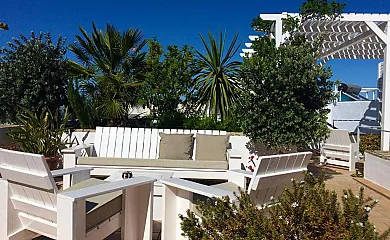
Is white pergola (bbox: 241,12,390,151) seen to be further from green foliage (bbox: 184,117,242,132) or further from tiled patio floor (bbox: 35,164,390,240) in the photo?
tiled patio floor (bbox: 35,164,390,240)

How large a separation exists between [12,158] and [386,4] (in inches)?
385

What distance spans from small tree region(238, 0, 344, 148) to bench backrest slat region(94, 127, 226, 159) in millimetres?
728

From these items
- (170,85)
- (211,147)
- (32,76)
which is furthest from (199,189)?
(32,76)

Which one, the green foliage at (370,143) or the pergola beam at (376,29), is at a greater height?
the pergola beam at (376,29)

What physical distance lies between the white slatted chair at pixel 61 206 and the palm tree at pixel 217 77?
173 inches

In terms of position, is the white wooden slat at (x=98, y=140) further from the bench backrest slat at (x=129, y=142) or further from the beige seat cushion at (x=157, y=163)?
the beige seat cushion at (x=157, y=163)

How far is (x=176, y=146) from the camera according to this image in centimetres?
539

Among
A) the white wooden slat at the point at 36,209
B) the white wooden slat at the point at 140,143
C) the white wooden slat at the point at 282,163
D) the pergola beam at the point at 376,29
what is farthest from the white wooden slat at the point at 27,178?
the pergola beam at the point at 376,29

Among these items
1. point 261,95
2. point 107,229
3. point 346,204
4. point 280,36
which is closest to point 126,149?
point 261,95

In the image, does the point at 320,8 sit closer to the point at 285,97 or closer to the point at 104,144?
the point at 285,97

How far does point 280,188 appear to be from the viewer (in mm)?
2834

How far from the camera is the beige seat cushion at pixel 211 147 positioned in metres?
5.29

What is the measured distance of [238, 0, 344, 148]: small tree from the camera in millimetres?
5246

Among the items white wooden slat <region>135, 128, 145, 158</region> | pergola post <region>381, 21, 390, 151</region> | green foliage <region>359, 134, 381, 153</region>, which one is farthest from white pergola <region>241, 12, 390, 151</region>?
white wooden slat <region>135, 128, 145, 158</region>
